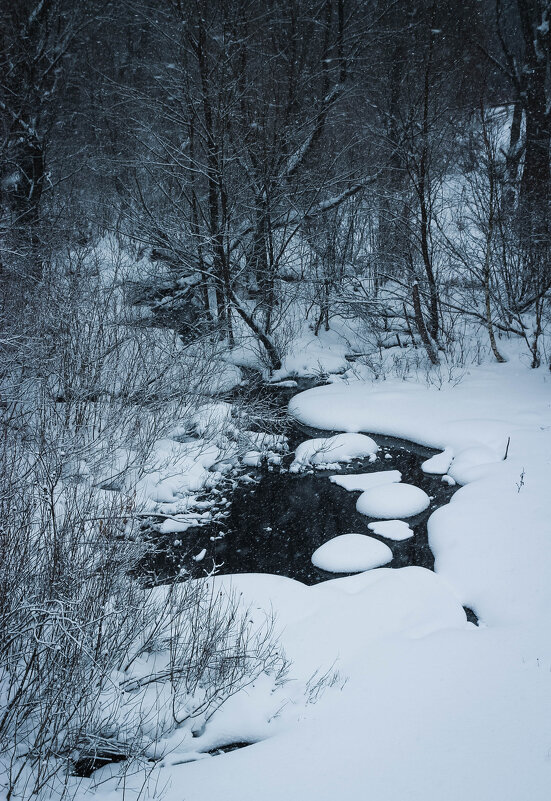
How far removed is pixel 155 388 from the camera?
8719 millimetres

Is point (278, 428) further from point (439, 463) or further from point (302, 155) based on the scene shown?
point (302, 155)

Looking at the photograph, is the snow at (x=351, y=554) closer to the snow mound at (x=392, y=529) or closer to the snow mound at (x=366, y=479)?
the snow mound at (x=392, y=529)

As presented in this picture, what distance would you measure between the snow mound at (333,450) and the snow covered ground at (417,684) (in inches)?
76.4

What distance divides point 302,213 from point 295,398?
392cm

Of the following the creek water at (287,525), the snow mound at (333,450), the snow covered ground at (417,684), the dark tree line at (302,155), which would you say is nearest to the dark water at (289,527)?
the creek water at (287,525)

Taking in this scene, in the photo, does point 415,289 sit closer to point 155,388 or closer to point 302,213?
point 302,213

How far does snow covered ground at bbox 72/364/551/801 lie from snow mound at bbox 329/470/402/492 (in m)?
1.02

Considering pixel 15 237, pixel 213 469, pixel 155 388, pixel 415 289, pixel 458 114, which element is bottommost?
pixel 213 469

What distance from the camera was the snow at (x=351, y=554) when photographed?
19.6 ft

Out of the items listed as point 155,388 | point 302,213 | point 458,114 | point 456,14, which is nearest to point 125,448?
point 155,388

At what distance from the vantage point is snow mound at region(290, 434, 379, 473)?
860 cm

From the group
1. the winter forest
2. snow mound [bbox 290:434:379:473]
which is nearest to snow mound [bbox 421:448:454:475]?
the winter forest

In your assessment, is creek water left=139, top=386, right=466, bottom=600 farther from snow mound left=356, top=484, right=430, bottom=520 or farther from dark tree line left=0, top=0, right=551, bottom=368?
dark tree line left=0, top=0, right=551, bottom=368

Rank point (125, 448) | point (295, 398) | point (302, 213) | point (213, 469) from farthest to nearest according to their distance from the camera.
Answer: point (302, 213), point (295, 398), point (213, 469), point (125, 448)
